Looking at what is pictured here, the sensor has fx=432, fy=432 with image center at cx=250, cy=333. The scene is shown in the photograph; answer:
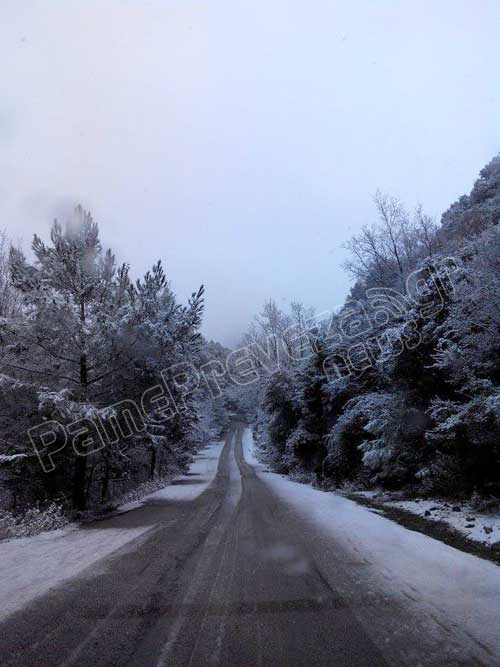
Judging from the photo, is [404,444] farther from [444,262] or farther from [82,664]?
[82,664]

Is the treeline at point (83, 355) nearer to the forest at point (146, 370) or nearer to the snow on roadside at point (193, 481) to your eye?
the forest at point (146, 370)

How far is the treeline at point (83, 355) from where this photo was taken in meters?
11.3

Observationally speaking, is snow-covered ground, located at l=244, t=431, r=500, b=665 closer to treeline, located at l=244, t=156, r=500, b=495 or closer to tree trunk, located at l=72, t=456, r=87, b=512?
treeline, located at l=244, t=156, r=500, b=495

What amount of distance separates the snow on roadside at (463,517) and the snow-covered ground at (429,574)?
2.50 ft

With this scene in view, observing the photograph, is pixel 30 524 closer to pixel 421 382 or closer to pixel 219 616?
pixel 219 616

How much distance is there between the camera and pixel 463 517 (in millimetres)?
8359

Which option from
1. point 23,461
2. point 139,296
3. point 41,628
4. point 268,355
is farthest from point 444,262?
point 268,355

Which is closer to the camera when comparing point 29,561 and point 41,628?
point 41,628

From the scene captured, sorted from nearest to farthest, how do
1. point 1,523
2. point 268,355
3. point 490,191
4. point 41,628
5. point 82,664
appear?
point 82,664 → point 41,628 → point 1,523 → point 490,191 → point 268,355

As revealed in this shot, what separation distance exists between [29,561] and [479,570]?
614 centimetres

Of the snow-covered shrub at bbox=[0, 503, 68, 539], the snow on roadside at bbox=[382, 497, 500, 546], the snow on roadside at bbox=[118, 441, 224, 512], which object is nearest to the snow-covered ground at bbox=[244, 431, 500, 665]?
the snow on roadside at bbox=[382, 497, 500, 546]

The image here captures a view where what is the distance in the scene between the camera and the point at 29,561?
6.30 meters

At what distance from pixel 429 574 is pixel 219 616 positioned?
275 centimetres

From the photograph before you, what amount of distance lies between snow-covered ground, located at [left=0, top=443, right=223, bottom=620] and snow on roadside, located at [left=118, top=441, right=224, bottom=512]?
4375 millimetres
